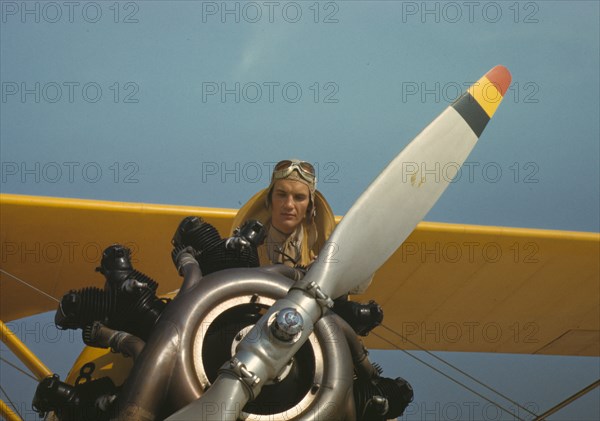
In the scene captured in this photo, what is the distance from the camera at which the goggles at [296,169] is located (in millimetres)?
4137

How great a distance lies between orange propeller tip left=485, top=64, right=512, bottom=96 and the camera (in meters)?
3.93

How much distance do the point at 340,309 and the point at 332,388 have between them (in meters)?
0.53

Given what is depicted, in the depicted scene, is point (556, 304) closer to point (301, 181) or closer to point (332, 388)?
point (301, 181)

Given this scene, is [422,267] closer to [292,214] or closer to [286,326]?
[292,214]

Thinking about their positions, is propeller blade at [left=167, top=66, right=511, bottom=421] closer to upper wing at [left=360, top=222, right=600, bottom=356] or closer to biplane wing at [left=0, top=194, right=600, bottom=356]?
biplane wing at [left=0, top=194, right=600, bottom=356]

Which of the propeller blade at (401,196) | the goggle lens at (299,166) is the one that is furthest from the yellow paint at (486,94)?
the goggle lens at (299,166)

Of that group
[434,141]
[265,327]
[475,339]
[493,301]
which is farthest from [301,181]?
[475,339]

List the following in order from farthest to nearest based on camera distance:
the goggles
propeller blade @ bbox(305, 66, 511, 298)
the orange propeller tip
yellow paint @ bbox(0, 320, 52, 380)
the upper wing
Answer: the upper wing → yellow paint @ bbox(0, 320, 52, 380) → the goggles → the orange propeller tip → propeller blade @ bbox(305, 66, 511, 298)

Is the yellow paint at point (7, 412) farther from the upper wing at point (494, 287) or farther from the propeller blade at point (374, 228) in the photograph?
the upper wing at point (494, 287)

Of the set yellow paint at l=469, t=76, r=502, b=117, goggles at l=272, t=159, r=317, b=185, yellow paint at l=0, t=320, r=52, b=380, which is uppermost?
yellow paint at l=469, t=76, r=502, b=117

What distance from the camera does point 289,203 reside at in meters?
4.15

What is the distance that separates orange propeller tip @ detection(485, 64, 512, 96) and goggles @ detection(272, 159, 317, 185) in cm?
97

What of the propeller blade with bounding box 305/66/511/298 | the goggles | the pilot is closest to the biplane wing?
the pilot

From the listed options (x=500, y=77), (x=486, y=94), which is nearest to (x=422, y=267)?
(x=500, y=77)
